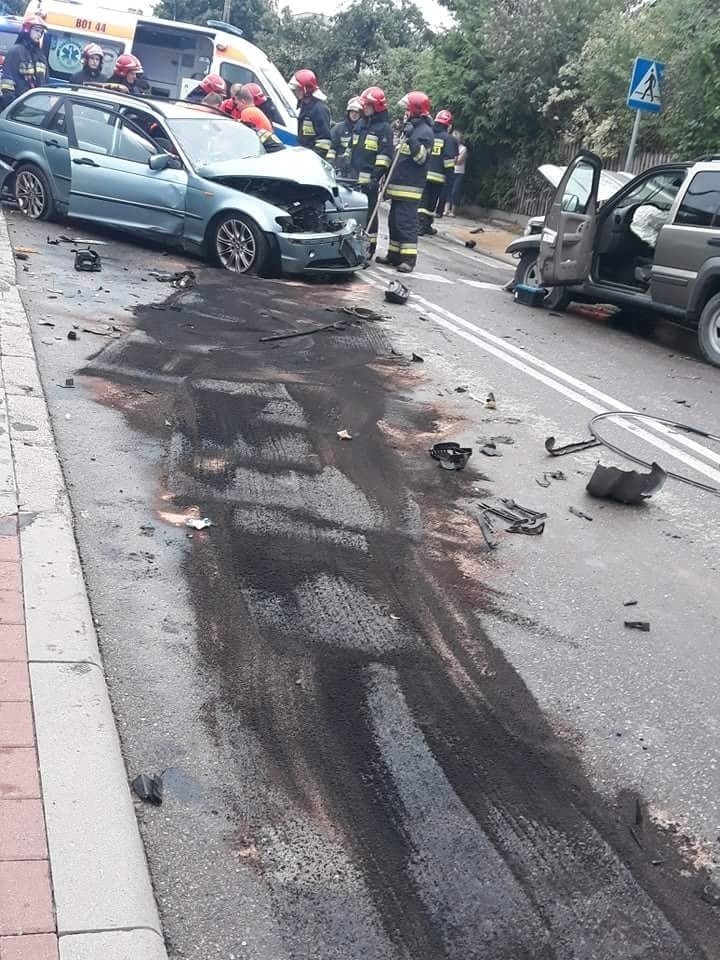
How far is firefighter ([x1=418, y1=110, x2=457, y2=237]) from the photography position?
19.9 meters

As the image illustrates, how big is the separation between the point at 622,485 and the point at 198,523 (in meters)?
2.51

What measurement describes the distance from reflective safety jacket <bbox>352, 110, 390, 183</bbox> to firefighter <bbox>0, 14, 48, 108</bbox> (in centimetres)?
724

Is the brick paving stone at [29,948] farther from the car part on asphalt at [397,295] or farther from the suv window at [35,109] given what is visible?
the suv window at [35,109]

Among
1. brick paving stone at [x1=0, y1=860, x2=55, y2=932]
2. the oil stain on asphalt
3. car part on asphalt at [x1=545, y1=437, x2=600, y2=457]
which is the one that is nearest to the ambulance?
car part on asphalt at [x1=545, y1=437, x2=600, y2=457]

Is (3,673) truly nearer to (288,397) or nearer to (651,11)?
(288,397)

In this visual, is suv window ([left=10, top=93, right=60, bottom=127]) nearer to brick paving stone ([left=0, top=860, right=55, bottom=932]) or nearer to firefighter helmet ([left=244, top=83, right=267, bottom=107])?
firefighter helmet ([left=244, top=83, right=267, bottom=107])

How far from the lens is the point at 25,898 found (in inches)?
108

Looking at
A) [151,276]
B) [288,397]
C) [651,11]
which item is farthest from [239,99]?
[288,397]

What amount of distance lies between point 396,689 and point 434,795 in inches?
25.7

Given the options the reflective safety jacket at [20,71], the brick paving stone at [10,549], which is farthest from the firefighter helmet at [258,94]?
the brick paving stone at [10,549]

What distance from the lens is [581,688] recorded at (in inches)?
169

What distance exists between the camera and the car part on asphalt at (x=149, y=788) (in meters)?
3.35

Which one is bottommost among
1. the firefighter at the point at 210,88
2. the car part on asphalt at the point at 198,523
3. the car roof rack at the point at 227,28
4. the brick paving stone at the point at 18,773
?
the car part on asphalt at the point at 198,523

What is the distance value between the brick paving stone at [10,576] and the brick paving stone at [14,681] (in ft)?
1.95
